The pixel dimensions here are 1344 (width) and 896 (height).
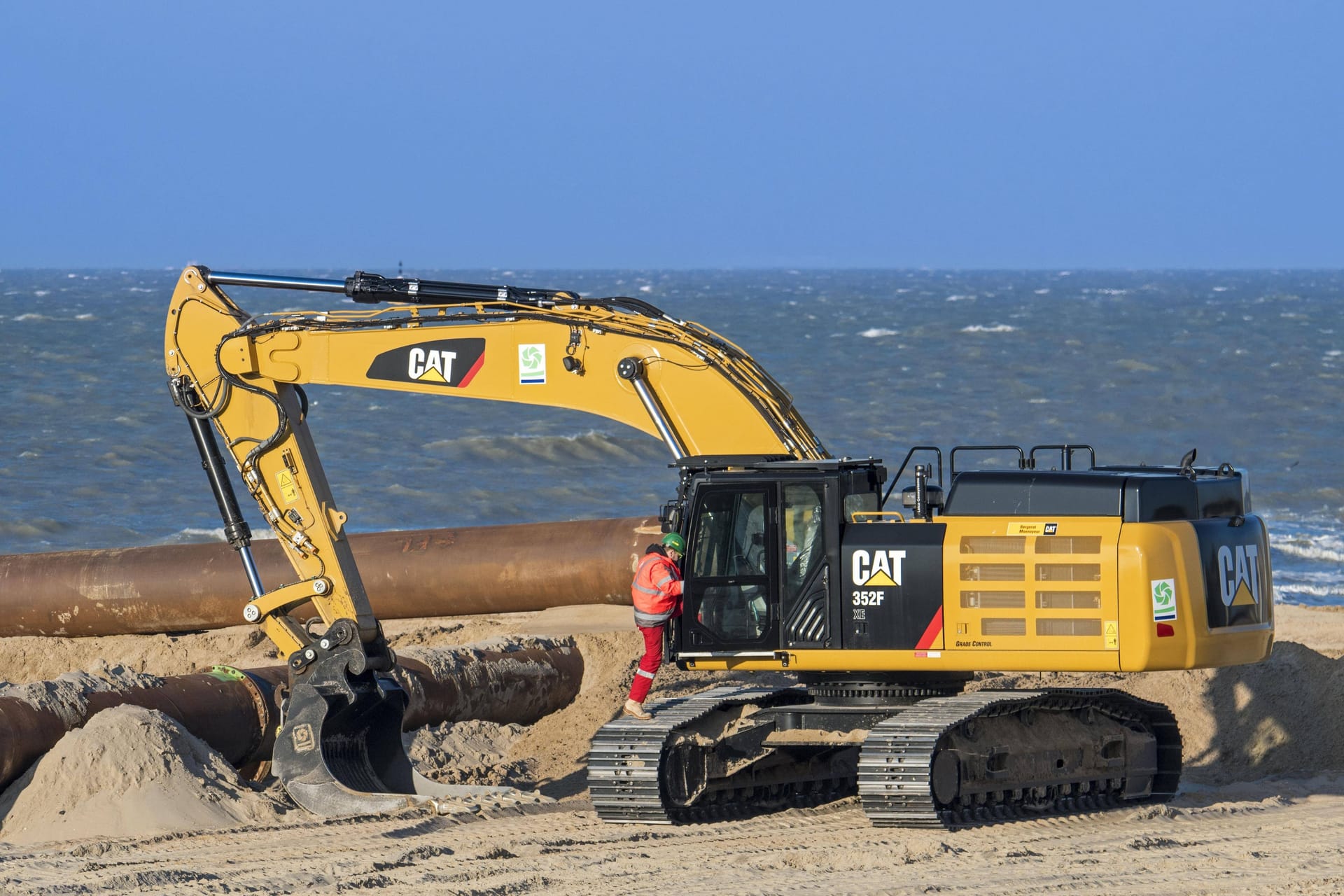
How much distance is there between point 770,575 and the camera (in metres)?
11.0

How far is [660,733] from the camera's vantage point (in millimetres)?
11133

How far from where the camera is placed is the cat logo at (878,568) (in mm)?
10734

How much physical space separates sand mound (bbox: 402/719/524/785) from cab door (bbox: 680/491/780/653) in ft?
10.0

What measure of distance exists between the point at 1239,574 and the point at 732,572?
9.80 feet

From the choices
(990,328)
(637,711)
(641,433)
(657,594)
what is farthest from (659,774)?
(990,328)

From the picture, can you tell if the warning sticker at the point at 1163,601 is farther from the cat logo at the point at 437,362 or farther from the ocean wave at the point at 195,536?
the ocean wave at the point at 195,536

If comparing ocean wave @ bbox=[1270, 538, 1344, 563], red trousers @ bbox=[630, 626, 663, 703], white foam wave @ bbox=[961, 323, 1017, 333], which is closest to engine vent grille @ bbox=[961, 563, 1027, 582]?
red trousers @ bbox=[630, 626, 663, 703]

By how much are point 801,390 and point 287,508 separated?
39.0 metres

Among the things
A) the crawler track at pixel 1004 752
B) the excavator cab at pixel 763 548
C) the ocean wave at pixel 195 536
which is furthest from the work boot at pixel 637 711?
the ocean wave at pixel 195 536

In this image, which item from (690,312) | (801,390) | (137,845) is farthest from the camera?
(690,312)

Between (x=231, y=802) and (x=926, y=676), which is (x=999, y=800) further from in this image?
(x=231, y=802)

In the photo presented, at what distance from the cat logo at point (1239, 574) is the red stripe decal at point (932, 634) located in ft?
5.36

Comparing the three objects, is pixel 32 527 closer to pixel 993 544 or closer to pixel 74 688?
pixel 74 688

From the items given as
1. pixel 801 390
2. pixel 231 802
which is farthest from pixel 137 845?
pixel 801 390
